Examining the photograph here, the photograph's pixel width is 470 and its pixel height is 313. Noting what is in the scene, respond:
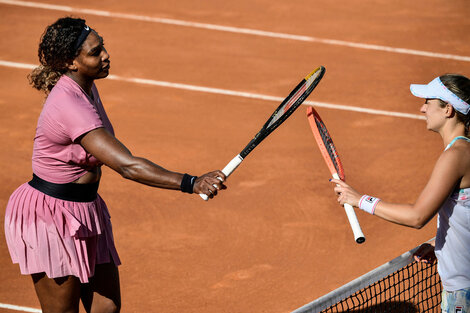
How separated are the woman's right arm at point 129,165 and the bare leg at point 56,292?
0.82 m

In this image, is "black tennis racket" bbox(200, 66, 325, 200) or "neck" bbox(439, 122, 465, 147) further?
"black tennis racket" bbox(200, 66, 325, 200)

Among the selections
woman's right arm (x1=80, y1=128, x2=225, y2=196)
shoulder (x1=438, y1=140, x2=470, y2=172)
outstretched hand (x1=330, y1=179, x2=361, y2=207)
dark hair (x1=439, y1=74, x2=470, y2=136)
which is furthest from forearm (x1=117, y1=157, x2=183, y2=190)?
dark hair (x1=439, y1=74, x2=470, y2=136)

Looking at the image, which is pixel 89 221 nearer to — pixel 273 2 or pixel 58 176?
pixel 58 176

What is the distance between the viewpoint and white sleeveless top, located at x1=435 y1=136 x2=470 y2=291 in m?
3.92

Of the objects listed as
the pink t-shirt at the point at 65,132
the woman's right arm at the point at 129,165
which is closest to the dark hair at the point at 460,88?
the woman's right arm at the point at 129,165

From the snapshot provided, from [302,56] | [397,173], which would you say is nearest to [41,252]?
[397,173]

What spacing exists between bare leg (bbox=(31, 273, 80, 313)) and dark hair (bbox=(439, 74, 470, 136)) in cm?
250

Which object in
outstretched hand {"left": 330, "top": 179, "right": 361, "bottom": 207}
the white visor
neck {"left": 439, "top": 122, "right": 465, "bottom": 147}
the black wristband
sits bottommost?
the black wristband

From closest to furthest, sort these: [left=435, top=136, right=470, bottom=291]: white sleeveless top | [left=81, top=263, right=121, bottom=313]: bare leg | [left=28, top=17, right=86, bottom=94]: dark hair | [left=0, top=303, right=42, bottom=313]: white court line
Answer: [left=435, top=136, right=470, bottom=291]: white sleeveless top < [left=28, top=17, right=86, bottom=94]: dark hair < [left=81, top=263, right=121, bottom=313]: bare leg < [left=0, top=303, right=42, bottom=313]: white court line

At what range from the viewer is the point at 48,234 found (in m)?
4.34

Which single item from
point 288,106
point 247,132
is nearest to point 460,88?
point 288,106

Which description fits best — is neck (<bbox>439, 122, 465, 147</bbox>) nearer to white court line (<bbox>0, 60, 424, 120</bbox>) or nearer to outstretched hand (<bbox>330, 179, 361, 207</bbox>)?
outstretched hand (<bbox>330, 179, 361, 207</bbox>)

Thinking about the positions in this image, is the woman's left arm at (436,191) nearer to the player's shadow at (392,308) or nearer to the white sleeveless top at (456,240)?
the white sleeveless top at (456,240)

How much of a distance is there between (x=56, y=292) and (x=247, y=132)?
5.20 metres
